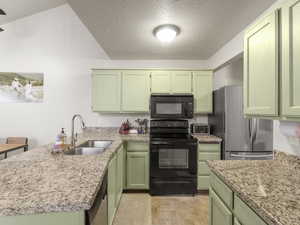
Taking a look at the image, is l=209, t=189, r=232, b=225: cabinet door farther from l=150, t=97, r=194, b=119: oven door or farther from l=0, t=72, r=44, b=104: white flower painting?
l=0, t=72, r=44, b=104: white flower painting

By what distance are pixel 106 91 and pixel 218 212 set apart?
2.48m

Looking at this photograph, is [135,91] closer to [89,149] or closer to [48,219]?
[89,149]

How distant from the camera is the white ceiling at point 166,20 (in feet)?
5.68

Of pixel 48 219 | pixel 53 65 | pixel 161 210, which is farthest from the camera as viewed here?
pixel 53 65

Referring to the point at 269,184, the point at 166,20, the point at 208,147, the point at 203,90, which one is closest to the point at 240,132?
the point at 208,147

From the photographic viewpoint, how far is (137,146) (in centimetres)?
288

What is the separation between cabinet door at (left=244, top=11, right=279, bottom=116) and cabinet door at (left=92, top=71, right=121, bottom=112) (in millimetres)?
2131

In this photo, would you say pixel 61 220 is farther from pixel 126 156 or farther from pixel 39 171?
pixel 126 156

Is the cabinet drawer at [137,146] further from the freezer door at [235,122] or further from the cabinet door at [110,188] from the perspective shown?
the freezer door at [235,122]

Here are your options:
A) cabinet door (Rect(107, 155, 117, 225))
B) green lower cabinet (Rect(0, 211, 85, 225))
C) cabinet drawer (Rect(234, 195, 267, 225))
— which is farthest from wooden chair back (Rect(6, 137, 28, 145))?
cabinet drawer (Rect(234, 195, 267, 225))

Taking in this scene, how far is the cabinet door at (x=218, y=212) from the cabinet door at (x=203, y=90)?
6.17ft

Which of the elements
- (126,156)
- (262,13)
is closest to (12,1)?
(126,156)

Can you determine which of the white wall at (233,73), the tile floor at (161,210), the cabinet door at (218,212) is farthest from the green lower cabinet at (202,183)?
the white wall at (233,73)

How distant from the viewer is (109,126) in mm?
3518
